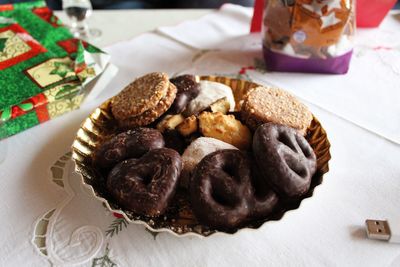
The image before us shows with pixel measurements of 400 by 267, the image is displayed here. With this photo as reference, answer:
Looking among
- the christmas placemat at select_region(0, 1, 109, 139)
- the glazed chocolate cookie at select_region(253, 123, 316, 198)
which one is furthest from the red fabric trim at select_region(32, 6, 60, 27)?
the glazed chocolate cookie at select_region(253, 123, 316, 198)

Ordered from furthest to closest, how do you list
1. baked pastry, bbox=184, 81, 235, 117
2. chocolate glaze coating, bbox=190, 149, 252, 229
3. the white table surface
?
1. the white table surface
2. baked pastry, bbox=184, 81, 235, 117
3. chocolate glaze coating, bbox=190, 149, 252, 229

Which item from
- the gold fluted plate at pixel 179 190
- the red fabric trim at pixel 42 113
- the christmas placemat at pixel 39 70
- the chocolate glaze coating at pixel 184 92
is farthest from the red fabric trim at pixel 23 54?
the chocolate glaze coating at pixel 184 92

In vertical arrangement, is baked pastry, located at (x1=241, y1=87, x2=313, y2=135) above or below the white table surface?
above

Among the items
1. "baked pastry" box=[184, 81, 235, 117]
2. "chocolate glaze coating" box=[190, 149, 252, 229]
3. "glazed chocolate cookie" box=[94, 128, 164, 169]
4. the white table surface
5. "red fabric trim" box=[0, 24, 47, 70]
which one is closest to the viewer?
"chocolate glaze coating" box=[190, 149, 252, 229]

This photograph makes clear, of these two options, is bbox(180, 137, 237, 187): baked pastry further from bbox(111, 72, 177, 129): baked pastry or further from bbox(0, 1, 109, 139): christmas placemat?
bbox(0, 1, 109, 139): christmas placemat

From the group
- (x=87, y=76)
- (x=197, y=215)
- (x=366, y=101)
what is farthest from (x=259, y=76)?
(x=197, y=215)

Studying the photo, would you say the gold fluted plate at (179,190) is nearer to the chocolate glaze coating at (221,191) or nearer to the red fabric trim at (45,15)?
the chocolate glaze coating at (221,191)
